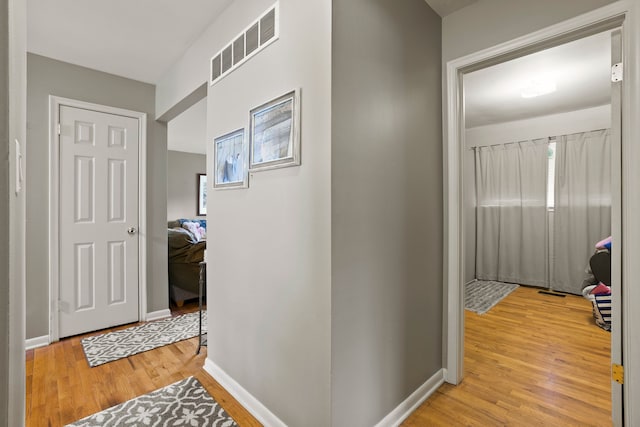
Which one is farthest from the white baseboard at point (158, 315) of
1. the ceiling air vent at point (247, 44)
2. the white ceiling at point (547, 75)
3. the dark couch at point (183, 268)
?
the white ceiling at point (547, 75)

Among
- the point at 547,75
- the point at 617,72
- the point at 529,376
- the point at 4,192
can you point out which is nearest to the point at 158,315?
the point at 4,192

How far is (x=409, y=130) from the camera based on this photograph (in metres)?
Result: 1.77

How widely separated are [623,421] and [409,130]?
A: 176 centimetres

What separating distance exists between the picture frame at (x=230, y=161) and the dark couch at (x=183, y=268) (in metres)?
1.91

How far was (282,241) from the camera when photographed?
155 cm

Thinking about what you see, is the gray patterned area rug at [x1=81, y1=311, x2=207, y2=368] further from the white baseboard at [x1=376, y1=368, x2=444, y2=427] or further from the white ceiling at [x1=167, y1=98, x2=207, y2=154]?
the white ceiling at [x1=167, y1=98, x2=207, y2=154]

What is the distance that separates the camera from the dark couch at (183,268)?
3703 mm

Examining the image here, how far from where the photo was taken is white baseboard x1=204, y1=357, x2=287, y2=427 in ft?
5.30

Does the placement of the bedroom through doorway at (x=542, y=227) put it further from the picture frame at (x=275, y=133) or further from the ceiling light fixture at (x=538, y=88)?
the picture frame at (x=275, y=133)

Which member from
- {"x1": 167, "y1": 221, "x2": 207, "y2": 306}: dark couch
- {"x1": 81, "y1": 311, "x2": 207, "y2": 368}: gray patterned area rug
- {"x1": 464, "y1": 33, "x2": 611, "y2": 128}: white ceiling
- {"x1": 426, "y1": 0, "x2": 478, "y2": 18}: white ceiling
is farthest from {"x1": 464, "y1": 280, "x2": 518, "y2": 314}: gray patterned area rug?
{"x1": 167, "y1": 221, "x2": 207, "y2": 306}: dark couch

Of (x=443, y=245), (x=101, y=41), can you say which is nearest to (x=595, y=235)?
(x=443, y=245)

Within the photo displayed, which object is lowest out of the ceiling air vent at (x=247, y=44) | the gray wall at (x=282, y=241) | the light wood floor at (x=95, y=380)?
the light wood floor at (x=95, y=380)

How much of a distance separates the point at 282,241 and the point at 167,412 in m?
1.24

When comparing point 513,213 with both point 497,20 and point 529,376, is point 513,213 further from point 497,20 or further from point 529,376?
point 497,20
